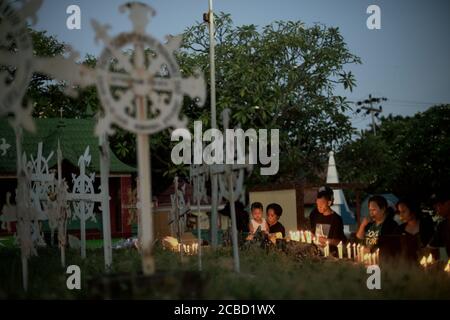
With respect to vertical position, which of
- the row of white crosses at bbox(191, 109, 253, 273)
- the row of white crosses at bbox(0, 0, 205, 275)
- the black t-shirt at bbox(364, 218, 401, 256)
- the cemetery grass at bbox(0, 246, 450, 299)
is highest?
the row of white crosses at bbox(0, 0, 205, 275)

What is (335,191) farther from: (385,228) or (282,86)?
(385,228)

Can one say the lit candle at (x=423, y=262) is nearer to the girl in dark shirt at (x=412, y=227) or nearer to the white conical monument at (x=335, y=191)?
the girl in dark shirt at (x=412, y=227)

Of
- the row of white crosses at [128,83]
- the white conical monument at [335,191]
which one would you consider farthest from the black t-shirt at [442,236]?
the white conical monument at [335,191]

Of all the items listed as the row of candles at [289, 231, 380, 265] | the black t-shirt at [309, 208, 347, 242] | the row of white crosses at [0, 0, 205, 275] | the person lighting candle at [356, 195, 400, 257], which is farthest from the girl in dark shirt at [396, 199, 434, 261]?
the row of white crosses at [0, 0, 205, 275]

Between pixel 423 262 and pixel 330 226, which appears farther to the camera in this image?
pixel 330 226

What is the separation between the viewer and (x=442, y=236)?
890 centimetres

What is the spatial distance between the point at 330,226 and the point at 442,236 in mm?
1965

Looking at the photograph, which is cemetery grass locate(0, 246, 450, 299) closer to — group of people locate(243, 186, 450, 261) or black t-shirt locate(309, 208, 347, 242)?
group of people locate(243, 186, 450, 261)

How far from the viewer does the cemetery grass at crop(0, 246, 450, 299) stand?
5824 mm

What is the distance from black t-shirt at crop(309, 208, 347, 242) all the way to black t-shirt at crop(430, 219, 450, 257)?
167 centimetres

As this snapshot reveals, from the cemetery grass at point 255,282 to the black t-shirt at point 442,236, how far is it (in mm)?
653

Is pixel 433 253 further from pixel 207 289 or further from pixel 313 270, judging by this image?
pixel 207 289

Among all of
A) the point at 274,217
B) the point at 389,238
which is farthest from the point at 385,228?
the point at 274,217

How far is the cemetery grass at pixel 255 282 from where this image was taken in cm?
582
